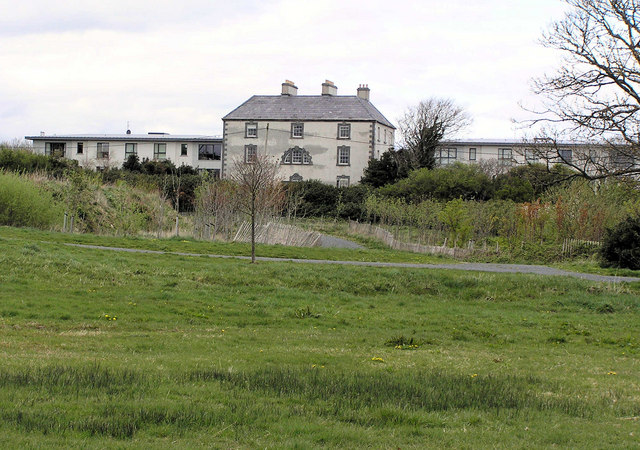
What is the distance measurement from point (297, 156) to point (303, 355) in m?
66.1

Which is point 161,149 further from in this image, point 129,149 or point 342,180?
point 342,180

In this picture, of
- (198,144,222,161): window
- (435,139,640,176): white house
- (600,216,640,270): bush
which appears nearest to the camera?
(435,139,640,176): white house

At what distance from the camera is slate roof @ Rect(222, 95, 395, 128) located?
76.0 m

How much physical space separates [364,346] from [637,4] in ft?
50.3

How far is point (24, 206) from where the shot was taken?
35000mm

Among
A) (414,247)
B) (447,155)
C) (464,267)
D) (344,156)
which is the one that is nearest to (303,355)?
(464,267)

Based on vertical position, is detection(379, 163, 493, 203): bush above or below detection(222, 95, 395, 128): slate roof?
below

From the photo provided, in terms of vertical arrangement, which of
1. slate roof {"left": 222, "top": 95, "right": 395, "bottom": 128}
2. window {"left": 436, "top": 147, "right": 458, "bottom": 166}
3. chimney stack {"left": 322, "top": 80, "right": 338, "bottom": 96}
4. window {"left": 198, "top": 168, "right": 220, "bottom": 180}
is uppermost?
chimney stack {"left": 322, "top": 80, "right": 338, "bottom": 96}

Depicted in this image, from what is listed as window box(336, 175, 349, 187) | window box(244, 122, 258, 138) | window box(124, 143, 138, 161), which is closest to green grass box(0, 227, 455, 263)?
window box(336, 175, 349, 187)

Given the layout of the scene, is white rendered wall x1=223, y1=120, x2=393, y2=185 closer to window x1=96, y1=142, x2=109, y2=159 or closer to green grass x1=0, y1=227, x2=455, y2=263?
window x1=96, y1=142, x2=109, y2=159

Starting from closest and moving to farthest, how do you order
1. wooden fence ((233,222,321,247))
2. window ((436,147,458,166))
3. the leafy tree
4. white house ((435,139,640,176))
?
white house ((435,139,640,176)) → wooden fence ((233,222,321,247)) → the leafy tree → window ((436,147,458,166))

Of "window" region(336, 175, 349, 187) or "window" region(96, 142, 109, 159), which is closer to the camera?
"window" region(336, 175, 349, 187)

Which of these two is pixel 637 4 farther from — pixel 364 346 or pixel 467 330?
pixel 364 346

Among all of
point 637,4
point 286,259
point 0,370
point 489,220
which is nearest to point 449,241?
point 489,220
